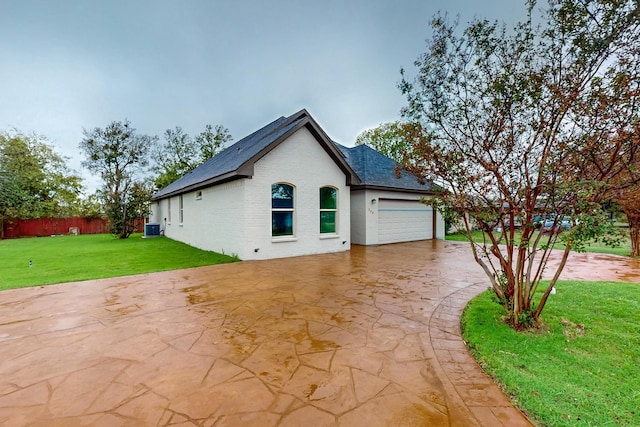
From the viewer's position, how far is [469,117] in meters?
4.23

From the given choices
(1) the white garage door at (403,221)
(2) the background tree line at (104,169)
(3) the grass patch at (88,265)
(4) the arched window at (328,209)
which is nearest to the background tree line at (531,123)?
(4) the arched window at (328,209)

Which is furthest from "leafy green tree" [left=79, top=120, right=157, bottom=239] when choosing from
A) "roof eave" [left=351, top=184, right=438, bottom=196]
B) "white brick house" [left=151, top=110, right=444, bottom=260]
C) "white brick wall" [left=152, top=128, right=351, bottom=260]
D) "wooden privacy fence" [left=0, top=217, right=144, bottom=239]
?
"roof eave" [left=351, top=184, right=438, bottom=196]

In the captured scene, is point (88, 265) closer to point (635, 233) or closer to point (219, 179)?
point (219, 179)

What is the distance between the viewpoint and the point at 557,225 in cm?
355

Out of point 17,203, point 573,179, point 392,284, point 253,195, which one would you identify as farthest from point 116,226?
point 573,179

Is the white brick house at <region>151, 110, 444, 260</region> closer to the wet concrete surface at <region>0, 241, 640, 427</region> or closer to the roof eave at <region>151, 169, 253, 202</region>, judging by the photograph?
the roof eave at <region>151, 169, 253, 202</region>

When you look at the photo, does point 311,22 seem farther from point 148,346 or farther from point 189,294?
point 148,346

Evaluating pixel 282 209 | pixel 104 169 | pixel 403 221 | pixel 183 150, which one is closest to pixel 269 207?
pixel 282 209

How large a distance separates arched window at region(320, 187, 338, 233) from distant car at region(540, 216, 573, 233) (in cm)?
787

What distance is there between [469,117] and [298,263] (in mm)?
6339

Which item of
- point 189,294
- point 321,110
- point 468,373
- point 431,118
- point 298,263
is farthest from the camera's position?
point 321,110

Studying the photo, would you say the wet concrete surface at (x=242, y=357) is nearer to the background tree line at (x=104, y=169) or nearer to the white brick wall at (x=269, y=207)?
the white brick wall at (x=269, y=207)

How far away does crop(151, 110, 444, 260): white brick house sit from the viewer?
920 centimetres

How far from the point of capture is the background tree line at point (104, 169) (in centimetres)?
1789
